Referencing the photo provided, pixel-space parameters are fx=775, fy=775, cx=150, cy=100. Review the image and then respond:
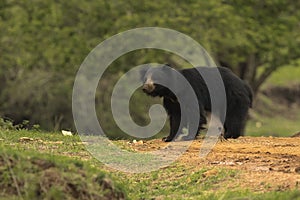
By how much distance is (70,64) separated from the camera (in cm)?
2388

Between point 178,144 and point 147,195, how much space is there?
9.27 ft

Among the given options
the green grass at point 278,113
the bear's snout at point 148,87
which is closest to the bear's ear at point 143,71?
the bear's snout at point 148,87

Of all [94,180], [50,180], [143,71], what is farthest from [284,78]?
[50,180]

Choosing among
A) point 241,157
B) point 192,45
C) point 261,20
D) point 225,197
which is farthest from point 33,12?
point 225,197

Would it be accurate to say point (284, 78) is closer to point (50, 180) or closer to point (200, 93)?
point (200, 93)

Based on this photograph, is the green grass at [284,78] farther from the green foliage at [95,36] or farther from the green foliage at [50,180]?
the green foliage at [50,180]

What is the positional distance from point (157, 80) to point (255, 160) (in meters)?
3.44

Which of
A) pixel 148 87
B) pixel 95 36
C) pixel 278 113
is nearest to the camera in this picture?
pixel 148 87

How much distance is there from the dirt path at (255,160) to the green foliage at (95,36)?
11.7 m

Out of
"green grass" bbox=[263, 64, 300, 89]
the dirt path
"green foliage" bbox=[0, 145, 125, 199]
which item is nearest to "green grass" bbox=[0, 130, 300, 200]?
"green foliage" bbox=[0, 145, 125, 199]

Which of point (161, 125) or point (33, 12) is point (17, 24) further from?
point (161, 125)

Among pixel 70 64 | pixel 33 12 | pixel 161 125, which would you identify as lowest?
pixel 161 125

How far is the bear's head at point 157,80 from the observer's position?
12336 mm

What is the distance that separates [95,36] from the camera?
23875 mm
